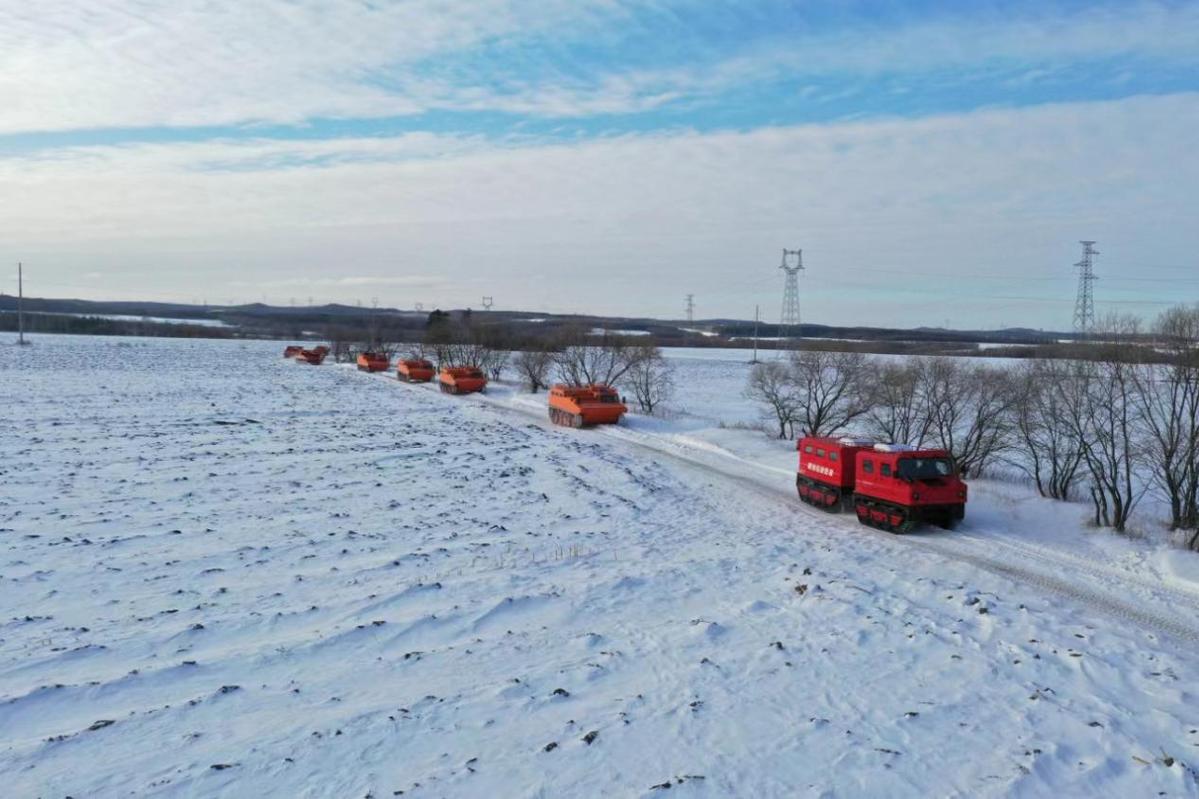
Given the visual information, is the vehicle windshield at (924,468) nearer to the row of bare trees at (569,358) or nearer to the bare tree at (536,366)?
the row of bare trees at (569,358)

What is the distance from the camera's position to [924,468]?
18.3 meters

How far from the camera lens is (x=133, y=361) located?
7300cm

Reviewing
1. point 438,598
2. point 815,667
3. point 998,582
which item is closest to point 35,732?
point 438,598

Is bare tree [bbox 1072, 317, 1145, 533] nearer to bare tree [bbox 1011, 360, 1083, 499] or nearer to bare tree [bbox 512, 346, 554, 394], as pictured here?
bare tree [bbox 1011, 360, 1083, 499]

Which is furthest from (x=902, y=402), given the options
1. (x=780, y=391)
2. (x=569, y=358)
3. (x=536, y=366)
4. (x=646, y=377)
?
(x=536, y=366)

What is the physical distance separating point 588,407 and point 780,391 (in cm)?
902

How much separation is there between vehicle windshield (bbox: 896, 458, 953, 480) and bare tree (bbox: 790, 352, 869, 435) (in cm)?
1399

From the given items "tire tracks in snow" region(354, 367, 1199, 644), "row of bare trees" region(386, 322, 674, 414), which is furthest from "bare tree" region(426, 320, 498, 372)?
"tire tracks in snow" region(354, 367, 1199, 644)

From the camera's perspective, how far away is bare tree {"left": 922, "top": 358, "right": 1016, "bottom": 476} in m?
26.8

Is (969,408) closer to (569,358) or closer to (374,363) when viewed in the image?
(569,358)

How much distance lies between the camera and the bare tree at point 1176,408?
18.6 m

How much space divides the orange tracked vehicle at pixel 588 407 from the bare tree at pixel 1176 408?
2010 centimetres

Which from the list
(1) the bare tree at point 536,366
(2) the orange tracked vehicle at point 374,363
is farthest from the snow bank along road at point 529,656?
(2) the orange tracked vehicle at point 374,363

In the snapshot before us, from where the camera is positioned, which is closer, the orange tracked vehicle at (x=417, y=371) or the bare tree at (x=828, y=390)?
the bare tree at (x=828, y=390)
